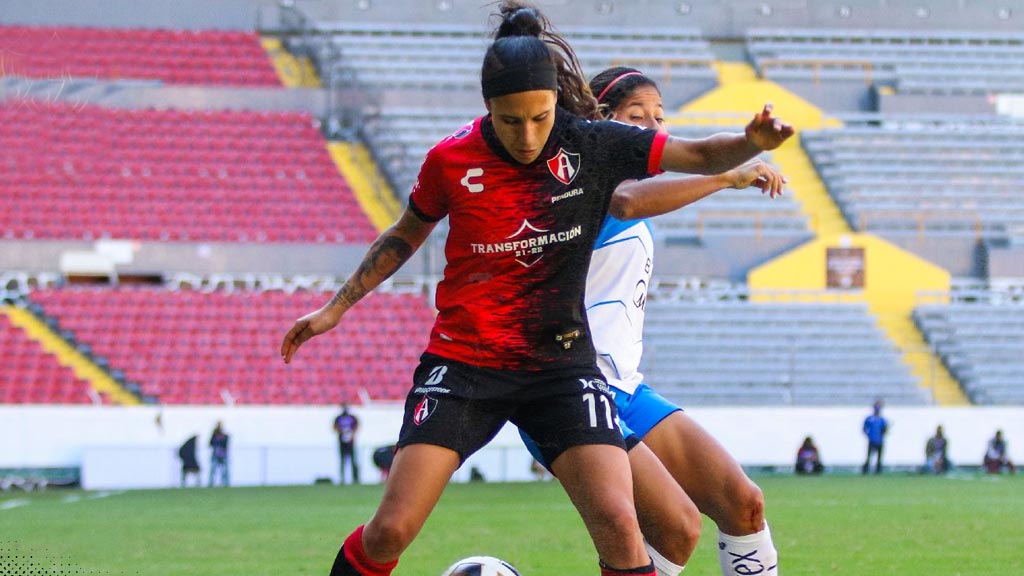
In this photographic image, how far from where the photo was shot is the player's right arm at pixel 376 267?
527 cm

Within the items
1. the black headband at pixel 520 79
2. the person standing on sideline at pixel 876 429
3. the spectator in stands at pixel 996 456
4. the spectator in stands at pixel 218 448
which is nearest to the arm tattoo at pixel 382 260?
the black headband at pixel 520 79

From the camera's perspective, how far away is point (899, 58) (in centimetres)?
3850

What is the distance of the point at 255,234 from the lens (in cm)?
3045

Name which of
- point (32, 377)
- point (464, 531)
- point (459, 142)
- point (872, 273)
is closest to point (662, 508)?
point (459, 142)

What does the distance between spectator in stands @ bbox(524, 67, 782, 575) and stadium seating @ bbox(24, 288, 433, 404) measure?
2075cm

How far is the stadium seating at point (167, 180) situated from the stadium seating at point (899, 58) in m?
12.9

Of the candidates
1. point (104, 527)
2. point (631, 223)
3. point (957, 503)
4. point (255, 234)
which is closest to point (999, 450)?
point (957, 503)

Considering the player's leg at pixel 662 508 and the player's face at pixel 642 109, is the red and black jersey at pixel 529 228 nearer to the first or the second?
the player's leg at pixel 662 508

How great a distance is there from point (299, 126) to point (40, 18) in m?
6.85

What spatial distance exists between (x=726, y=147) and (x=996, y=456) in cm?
2295

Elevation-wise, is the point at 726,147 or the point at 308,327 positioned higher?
the point at 726,147

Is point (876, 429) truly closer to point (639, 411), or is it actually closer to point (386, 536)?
point (639, 411)

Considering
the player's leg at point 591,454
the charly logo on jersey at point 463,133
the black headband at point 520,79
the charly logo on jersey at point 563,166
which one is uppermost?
the black headband at point 520,79

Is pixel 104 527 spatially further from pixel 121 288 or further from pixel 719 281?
pixel 719 281
